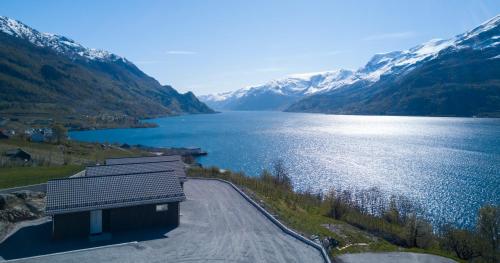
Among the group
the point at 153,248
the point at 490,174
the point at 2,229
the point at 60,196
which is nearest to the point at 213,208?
the point at 153,248

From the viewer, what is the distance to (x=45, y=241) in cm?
2814

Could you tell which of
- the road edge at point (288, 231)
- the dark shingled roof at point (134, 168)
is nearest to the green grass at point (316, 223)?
the road edge at point (288, 231)

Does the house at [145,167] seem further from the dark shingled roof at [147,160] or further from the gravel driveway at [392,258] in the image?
the gravel driveway at [392,258]

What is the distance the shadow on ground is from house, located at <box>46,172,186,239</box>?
89 centimetres

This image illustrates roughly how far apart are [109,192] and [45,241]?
18.1 feet

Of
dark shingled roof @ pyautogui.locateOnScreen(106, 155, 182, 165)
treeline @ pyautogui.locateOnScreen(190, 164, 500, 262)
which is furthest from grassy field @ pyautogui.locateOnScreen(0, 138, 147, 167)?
treeline @ pyautogui.locateOnScreen(190, 164, 500, 262)

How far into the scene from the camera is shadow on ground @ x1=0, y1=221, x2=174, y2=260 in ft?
86.0

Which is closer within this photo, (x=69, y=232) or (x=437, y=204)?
(x=69, y=232)

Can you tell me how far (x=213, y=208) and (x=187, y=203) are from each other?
3227mm

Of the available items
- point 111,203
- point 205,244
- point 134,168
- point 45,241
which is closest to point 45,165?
point 134,168

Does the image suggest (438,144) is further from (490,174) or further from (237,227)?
(237,227)

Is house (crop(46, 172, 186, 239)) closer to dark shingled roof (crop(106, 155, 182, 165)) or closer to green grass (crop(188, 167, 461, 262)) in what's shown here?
green grass (crop(188, 167, 461, 262))

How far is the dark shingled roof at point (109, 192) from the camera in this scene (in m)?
29.1

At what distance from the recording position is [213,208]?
37781 mm
